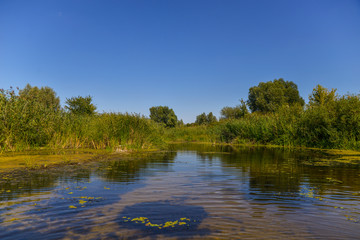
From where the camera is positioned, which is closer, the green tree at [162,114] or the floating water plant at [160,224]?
the floating water plant at [160,224]

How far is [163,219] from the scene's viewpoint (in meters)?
4.77

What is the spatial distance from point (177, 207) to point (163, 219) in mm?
809

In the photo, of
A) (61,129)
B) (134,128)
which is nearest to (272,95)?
(134,128)

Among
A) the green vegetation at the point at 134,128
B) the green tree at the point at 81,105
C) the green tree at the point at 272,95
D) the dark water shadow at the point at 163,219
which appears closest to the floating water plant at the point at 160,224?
the dark water shadow at the point at 163,219

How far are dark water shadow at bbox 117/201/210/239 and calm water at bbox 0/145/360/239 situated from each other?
2 cm

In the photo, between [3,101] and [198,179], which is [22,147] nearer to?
[3,101]

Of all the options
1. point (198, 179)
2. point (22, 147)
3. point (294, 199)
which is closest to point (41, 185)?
Answer: point (198, 179)

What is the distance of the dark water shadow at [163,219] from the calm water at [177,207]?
0.05 ft

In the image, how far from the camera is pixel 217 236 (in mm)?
4031

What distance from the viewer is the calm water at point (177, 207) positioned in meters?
4.20

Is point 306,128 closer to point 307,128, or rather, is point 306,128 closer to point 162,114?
point 307,128

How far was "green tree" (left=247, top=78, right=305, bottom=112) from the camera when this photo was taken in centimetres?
7619

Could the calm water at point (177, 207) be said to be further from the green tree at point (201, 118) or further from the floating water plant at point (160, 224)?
the green tree at point (201, 118)

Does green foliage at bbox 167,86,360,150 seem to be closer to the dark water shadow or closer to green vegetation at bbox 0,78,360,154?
green vegetation at bbox 0,78,360,154
